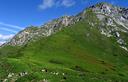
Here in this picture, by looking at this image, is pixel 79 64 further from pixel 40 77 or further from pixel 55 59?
pixel 40 77

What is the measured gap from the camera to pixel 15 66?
102688 millimetres

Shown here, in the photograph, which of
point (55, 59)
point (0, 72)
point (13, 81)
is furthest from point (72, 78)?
point (55, 59)

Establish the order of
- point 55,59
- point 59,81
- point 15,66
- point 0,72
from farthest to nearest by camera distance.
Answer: point 55,59
point 15,66
point 0,72
point 59,81

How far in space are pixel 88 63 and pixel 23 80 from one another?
129 metres

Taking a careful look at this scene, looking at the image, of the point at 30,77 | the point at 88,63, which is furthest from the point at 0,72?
the point at 88,63

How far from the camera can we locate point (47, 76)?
74.1m

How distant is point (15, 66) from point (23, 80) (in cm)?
3055

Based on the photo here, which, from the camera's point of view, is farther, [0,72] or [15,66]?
[15,66]

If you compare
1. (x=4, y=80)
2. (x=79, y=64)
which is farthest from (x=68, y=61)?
(x=4, y=80)

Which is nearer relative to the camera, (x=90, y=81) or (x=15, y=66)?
(x=90, y=81)

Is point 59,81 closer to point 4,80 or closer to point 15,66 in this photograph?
point 4,80

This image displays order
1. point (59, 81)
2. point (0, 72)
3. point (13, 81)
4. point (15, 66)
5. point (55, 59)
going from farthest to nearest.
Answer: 1. point (55, 59)
2. point (15, 66)
3. point (0, 72)
4. point (13, 81)
5. point (59, 81)

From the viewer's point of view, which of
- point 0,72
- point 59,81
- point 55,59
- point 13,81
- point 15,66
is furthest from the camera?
point 55,59

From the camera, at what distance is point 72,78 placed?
73125 mm
